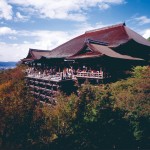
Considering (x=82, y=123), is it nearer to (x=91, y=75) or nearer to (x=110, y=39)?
(x=91, y=75)

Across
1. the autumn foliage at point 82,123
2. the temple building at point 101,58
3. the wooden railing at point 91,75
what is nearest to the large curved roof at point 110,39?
the temple building at point 101,58

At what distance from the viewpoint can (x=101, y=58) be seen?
2652cm

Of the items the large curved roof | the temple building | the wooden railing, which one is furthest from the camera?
the large curved roof

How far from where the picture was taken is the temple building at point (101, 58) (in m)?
26.6

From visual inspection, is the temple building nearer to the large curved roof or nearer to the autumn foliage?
the large curved roof

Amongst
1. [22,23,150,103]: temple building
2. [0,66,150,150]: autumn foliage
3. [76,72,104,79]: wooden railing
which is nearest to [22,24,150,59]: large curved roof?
[22,23,150,103]: temple building

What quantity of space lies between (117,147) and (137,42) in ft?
64.5

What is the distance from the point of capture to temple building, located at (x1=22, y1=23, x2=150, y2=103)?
2661 centimetres

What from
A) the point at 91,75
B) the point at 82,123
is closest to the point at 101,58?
the point at 91,75

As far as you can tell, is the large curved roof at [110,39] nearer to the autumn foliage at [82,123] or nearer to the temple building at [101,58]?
the temple building at [101,58]

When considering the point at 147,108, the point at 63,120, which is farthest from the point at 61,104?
the point at 147,108

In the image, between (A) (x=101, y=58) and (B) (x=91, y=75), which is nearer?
(A) (x=101, y=58)

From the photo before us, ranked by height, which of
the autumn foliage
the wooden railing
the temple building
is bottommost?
the autumn foliage

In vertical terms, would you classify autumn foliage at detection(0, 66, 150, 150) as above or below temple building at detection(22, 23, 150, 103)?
below
